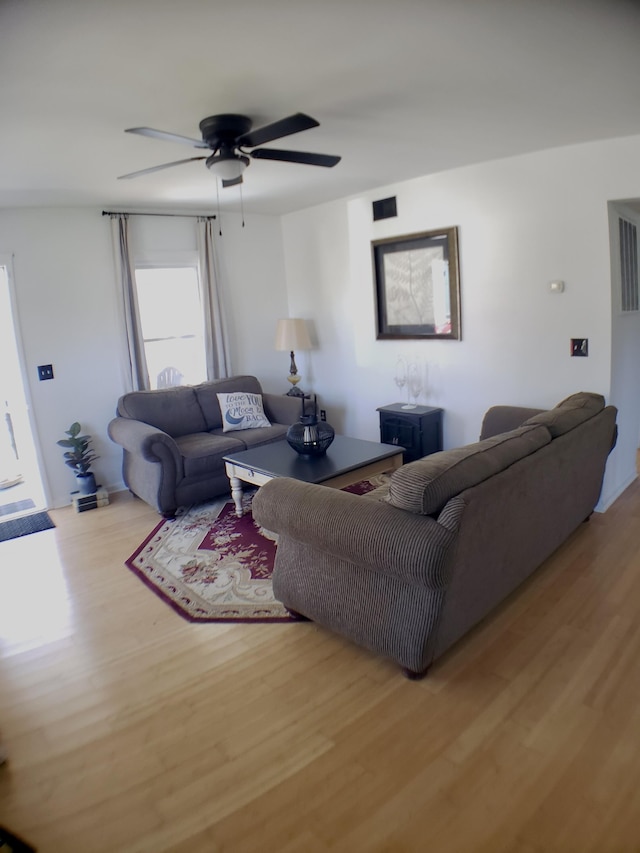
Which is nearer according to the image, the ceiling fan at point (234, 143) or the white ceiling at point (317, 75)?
the white ceiling at point (317, 75)

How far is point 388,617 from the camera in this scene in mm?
2225

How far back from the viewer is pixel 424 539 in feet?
6.43

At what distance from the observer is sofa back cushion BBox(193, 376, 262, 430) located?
502 centimetres

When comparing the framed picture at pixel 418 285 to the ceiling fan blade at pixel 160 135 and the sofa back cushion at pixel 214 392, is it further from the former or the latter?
the ceiling fan blade at pixel 160 135

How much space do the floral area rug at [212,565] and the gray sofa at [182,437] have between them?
0.22 m

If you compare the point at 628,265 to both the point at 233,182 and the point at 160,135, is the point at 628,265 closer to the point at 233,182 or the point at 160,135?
the point at 233,182

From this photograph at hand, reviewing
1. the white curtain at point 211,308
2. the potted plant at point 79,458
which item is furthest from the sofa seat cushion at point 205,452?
the white curtain at point 211,308

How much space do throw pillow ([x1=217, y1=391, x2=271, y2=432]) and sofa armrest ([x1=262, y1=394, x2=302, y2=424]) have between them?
159 mm

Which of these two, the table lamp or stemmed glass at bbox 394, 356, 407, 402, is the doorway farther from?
stemmed glass at bbox 394, 356, 407, 402

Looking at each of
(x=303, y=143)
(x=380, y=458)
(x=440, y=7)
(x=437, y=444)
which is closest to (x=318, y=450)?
(x=380, y=458)

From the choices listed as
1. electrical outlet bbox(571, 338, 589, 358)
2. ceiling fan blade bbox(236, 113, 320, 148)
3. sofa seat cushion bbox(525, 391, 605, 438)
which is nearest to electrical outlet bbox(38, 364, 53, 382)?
ceiling fan blade bbox(236, 113, 320, 148)

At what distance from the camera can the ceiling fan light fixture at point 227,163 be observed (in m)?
2.80

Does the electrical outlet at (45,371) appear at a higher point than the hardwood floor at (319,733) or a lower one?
higher

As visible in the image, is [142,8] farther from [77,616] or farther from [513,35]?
[77,616]
